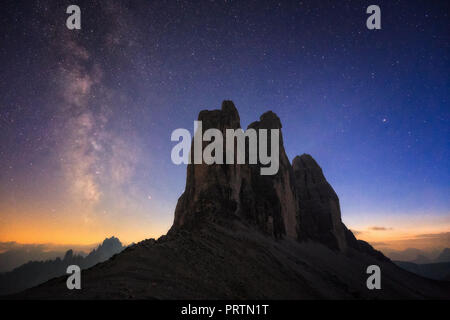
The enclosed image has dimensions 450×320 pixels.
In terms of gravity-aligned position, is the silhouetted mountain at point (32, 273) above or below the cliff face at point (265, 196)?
below

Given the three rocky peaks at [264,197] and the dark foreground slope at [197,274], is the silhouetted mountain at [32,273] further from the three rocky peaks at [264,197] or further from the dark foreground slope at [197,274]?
the dark foreground slope at [197,274]

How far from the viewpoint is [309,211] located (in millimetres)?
59031

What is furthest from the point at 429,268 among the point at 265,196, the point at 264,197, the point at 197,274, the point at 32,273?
the point at 32,273

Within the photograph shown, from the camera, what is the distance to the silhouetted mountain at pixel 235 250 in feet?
34.5

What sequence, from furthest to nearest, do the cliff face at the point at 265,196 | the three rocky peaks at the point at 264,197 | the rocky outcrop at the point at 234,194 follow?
the cliff face at the point at 265,196
the three rocky peaks at the point at 264,197
the rocky outcrop at the point at 234,194

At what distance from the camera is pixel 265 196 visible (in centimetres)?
4062

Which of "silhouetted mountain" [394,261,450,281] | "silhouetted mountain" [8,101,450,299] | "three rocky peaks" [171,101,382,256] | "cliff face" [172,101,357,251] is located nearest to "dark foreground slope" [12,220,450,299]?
"silhouetted mountain" [8,101,450,299]

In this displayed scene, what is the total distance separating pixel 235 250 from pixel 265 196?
73.4 feet

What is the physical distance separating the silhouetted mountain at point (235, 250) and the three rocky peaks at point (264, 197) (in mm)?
184

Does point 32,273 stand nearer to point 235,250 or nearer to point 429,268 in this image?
point 235,250

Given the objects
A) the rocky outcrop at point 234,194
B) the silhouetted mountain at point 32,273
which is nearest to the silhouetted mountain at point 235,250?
the rocky outcrop at point 234,194
